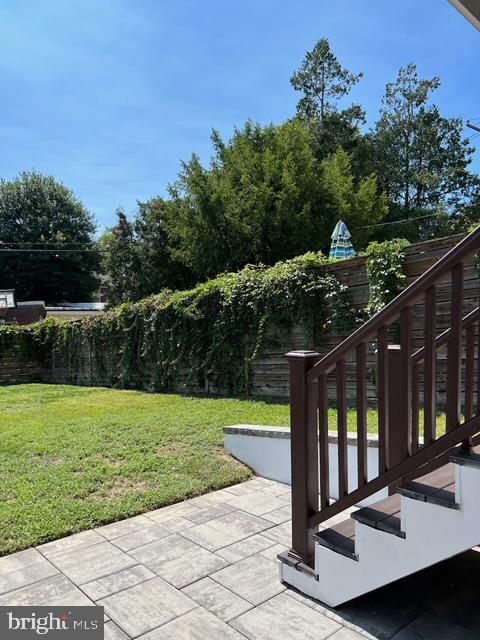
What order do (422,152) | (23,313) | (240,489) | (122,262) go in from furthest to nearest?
(23,313) → (422,152) → (122,262) → (240,489)

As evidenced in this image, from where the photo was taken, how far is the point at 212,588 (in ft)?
7.27

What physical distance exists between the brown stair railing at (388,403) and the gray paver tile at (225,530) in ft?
2.15

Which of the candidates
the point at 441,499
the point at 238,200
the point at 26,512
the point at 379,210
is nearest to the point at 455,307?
the point at 441,499

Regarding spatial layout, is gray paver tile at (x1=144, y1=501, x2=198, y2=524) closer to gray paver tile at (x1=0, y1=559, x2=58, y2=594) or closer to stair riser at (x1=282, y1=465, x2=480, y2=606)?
gray paver tile at (x1=0, y1=559, x2=58, y2=594)

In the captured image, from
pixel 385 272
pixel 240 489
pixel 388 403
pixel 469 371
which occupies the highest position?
pixel 385 272

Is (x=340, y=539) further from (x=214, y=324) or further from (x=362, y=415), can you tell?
(x=214, y=324)

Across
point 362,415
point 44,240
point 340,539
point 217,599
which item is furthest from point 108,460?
point 44,240

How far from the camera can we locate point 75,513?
3.10m

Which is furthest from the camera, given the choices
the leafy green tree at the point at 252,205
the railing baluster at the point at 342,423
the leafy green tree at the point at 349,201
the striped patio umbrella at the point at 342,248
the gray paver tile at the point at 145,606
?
the leafy green tree at the point at 349,201

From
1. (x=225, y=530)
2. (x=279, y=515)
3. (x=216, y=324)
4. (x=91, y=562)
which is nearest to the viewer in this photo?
(x=91, y=562)

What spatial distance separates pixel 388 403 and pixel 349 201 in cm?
1476

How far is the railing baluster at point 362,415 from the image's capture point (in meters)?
2.01

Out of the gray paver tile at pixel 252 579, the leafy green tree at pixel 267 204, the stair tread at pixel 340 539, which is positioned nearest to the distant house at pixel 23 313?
the leafy green tree at pixel 267 204

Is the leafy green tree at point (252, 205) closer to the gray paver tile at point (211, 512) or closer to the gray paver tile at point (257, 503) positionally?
the gray paver tile at point (257, 503)
